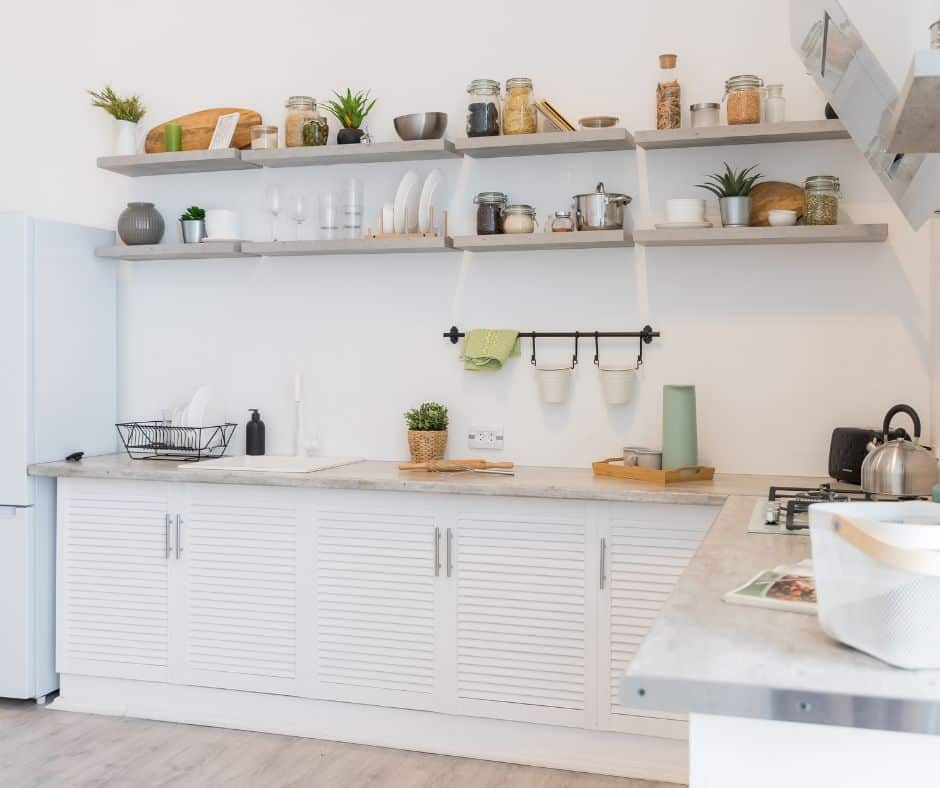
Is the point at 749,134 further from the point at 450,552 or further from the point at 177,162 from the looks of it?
the point at 177,162

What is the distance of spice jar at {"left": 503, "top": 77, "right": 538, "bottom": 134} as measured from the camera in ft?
12.5

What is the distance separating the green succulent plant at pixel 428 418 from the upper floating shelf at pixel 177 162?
3.85 feet

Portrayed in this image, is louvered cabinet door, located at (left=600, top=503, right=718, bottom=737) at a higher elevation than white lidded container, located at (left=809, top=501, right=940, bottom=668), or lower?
lower

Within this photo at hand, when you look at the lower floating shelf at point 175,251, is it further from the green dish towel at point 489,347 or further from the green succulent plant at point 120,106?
the green dish towel at point 489,347

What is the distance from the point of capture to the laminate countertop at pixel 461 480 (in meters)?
3.31

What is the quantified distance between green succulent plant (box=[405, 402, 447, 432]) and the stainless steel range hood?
1.88 metres

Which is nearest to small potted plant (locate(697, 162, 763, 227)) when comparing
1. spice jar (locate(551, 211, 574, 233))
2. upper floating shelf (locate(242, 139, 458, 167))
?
spice jar (locate(551, 211, 574, 233))

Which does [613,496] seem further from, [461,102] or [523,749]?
[461,102]

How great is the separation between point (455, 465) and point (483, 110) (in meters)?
1.24

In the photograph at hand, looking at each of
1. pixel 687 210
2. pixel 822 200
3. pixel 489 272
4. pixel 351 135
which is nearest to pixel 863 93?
pixel 822 200

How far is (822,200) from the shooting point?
350 cm

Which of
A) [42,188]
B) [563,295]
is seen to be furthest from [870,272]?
[42,188]

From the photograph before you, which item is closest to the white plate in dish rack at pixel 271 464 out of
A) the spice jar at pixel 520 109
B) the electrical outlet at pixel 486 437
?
the electrical outlet at pixel 486 437

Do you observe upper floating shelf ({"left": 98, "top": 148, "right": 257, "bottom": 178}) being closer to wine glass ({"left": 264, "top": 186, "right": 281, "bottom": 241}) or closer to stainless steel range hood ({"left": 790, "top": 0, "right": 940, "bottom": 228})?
wine glass ({"left": 264, "top": 186, "right": 281, "bottom": 241})
